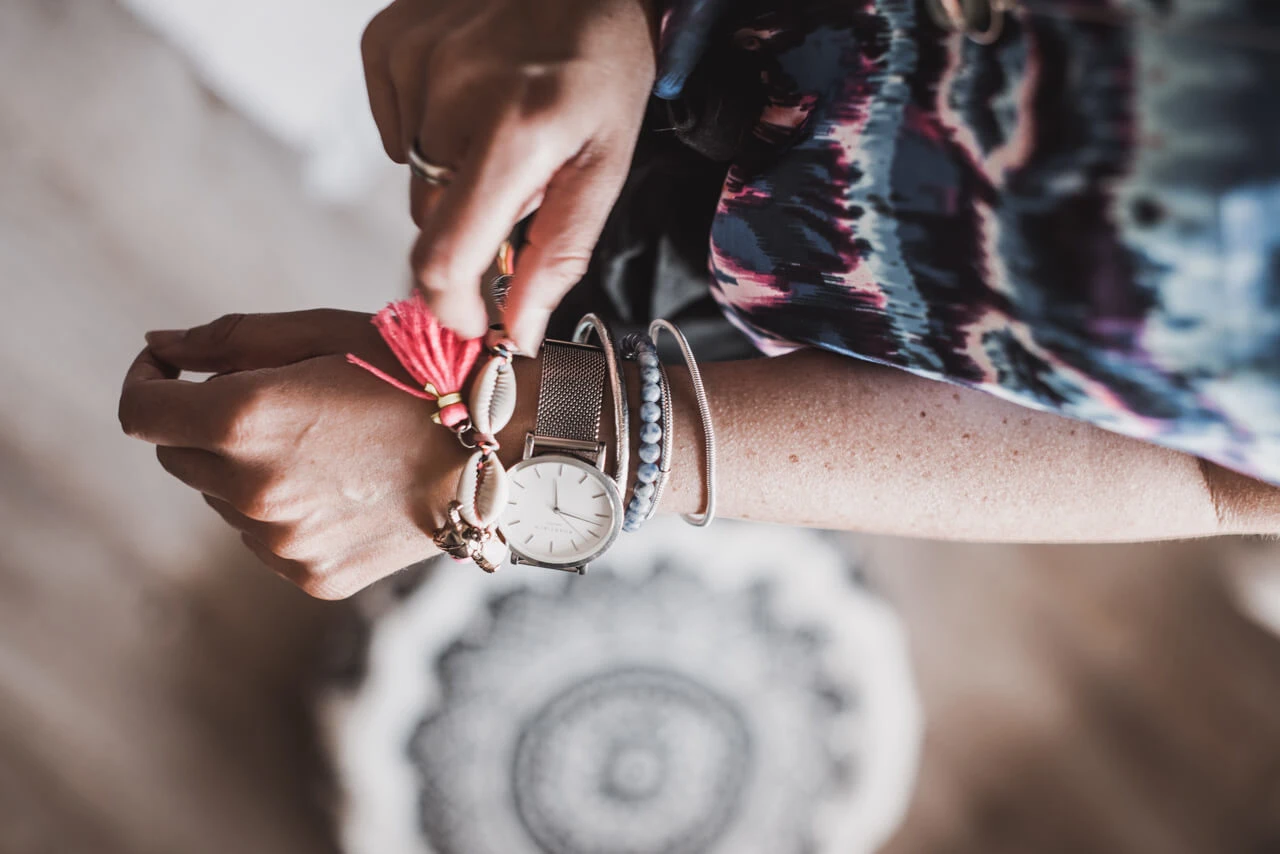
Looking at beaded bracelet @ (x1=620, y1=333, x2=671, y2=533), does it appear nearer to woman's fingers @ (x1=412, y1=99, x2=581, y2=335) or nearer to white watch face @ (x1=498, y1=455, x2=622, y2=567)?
white watch face @ (x1=498, y1=455, x2=622, y2=567)

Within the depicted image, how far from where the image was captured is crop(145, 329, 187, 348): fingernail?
0.55 meters

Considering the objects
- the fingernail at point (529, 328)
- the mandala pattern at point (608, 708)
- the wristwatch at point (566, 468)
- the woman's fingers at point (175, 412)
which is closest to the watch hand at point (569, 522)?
the wristwatch at point (566, 468)

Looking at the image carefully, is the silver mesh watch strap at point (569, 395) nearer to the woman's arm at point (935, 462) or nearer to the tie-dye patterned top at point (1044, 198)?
the woman's arm at point (935, 462)

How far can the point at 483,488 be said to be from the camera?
481 millimetres

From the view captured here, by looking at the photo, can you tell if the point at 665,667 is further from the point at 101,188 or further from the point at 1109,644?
the point at 101,188

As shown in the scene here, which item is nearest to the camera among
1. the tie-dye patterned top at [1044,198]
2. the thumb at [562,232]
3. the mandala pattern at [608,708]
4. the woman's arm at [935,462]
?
the tie-dye patterned top at [1044,198]

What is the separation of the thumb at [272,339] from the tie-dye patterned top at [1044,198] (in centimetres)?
26

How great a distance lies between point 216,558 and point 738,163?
89 cm

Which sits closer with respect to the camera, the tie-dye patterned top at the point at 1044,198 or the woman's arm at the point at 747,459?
the tie-dye patterned top at the point at 1044,198

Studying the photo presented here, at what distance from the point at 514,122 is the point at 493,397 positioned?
171 mm

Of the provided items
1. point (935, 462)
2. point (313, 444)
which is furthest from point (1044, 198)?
point (313, 444)

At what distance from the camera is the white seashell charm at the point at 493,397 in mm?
473

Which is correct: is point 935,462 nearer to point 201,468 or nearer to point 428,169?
point 428,169

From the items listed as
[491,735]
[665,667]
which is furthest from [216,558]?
[665,667]
